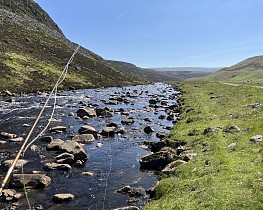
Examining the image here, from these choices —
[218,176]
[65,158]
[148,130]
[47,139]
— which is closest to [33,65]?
[148,130]

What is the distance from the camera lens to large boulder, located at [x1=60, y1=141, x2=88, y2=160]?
941 inches

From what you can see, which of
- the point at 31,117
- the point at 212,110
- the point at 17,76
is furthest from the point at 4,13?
the point at 212,110

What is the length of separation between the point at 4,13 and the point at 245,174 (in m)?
165

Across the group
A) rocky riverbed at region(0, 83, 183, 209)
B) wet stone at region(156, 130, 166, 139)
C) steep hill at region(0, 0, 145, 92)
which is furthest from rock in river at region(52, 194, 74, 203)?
steep hill at region(0, 0, 145, 92)

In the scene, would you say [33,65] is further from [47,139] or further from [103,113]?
[47,139]

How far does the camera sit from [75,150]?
24.2 m

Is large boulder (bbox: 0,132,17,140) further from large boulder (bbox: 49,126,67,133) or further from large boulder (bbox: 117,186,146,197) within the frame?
large boulder (bbox: 117,186,146,197)

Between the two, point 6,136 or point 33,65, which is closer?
point 6,136

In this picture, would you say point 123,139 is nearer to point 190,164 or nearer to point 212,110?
point 190,164

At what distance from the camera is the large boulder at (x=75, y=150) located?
23.9 m

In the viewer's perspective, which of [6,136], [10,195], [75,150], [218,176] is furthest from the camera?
[6,136]

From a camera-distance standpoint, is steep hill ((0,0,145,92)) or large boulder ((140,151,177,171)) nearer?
large boulder ((140,151,177,171))

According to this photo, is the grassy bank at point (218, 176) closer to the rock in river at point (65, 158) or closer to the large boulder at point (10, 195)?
the large boulder at point (10, 195)

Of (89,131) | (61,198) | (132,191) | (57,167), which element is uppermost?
(89,131)
